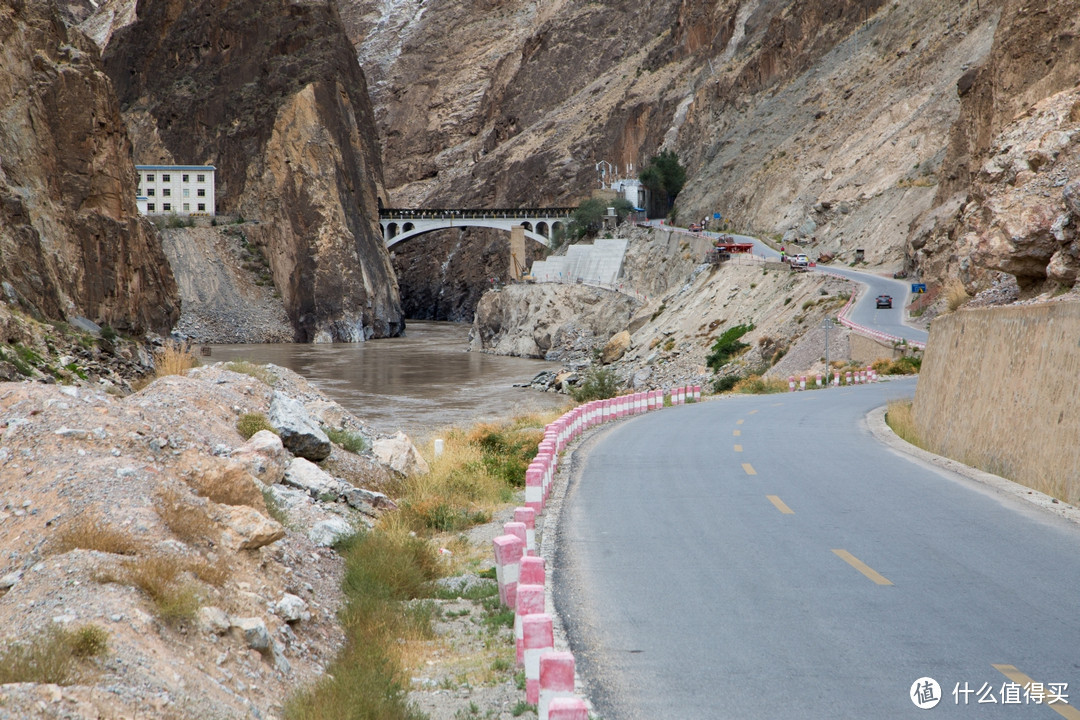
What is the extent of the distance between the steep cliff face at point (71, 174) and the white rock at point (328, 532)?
2658cm

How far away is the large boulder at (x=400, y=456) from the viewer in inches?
647

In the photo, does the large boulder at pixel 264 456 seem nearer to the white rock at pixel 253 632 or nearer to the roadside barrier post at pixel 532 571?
the white rock at pixel 253 632

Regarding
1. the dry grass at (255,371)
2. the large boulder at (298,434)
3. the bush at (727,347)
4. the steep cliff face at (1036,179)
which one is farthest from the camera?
the bush at (727,347)

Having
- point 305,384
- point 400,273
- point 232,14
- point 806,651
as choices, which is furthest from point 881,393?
point 400,273

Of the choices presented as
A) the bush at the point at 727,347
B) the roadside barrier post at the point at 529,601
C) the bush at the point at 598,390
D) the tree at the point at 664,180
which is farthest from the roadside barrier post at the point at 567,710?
the tree at the point at 664,180

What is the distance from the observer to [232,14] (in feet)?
358

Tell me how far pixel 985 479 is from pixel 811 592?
6.56 metres

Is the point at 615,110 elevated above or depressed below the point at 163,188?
above

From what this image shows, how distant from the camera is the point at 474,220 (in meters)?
109

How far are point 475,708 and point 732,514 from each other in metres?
5.82

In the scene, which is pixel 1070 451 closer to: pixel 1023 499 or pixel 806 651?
pixel 1023 499

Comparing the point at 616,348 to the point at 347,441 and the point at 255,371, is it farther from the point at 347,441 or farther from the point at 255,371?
the point at 347,441

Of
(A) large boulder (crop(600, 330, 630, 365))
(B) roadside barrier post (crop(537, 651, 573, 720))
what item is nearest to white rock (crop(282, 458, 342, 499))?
(B) roadside barrier post (crop(537, 651, 573, 720))

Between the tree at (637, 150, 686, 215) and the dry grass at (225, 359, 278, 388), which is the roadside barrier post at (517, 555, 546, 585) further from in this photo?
the tree at (637, 150, 686, 215)
